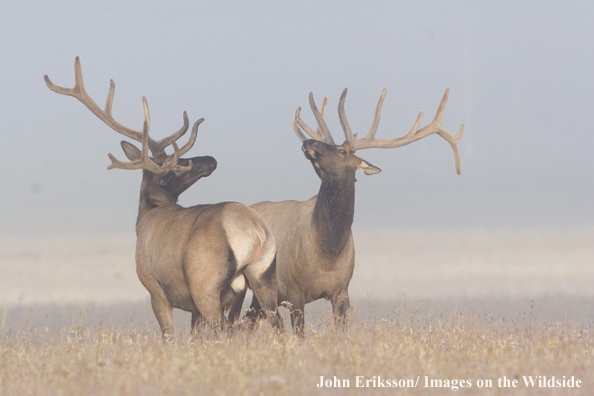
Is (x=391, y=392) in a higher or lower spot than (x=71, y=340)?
higher

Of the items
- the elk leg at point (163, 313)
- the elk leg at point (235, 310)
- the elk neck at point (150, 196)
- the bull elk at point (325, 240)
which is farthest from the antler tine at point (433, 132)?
the elk leg at point (163, 313)

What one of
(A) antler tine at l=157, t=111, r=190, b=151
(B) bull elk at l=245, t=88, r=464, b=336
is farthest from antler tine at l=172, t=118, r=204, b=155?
(B) bull elk at l=245, t=88, r=464, b=336

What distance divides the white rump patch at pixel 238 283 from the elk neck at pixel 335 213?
5.54ft

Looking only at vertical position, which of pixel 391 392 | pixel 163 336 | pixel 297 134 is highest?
pixel 297 134

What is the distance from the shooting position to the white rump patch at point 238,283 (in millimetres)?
8531

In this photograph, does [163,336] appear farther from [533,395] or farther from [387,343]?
[533,395]

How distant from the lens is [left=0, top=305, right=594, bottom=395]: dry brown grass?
5.69m

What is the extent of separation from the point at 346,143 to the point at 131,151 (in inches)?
115

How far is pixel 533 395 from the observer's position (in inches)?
215

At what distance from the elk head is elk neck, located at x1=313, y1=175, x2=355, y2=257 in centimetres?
13

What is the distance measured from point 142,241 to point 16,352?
7.40ft

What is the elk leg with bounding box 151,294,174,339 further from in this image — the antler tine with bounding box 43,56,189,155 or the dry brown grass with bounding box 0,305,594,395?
the antler tine with bounding box 43,56,189,155

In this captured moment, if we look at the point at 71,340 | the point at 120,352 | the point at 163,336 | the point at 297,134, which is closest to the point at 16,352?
the point at 71,340

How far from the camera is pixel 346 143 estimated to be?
10.4 meters
